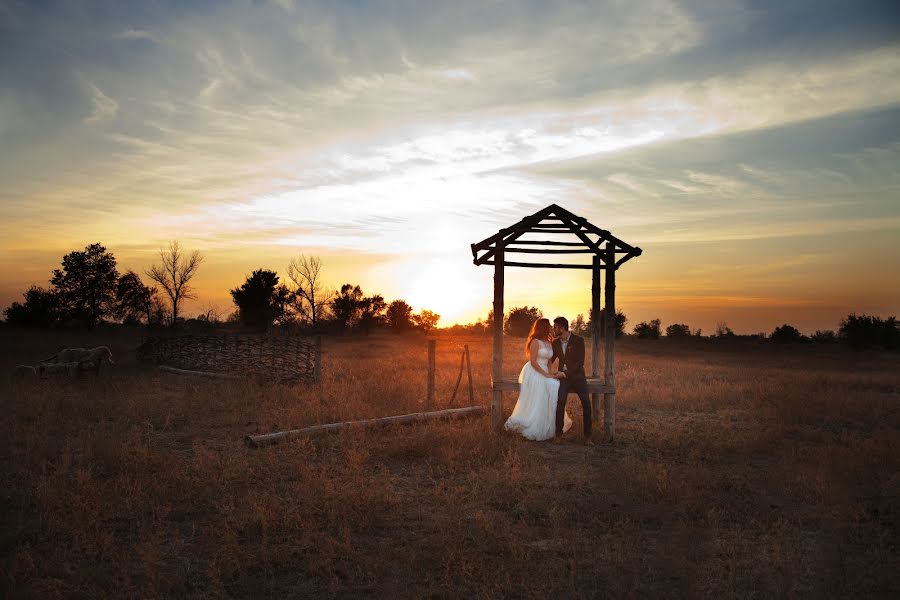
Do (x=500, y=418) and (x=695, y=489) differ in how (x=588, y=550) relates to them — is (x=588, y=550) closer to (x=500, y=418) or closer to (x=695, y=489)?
(x=695, y=489)

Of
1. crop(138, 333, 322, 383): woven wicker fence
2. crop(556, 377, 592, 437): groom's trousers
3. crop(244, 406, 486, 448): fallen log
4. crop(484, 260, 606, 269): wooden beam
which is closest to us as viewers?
crop(244, 406, 486, 448): fallen log

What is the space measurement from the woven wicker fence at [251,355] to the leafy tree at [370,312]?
31597 mm

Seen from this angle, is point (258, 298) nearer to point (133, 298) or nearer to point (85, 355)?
point (133, 298)

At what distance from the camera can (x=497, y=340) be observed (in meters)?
11.7

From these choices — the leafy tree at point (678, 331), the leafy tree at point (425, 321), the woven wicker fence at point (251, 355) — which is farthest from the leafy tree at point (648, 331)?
the woven wicker fence at point (251, 355)

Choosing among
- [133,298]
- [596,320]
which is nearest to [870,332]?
[596,320]

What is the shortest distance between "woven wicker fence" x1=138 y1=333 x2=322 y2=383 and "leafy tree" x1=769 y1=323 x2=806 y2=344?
40691mm

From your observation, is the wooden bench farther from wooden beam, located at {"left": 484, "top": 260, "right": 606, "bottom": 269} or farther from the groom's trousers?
wooden beam, located at {"left": 484, "top": 260, "right": 606, "bottom": 269}

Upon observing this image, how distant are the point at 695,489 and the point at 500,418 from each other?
455 cm

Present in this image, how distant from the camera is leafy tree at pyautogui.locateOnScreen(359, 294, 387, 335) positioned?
188ft

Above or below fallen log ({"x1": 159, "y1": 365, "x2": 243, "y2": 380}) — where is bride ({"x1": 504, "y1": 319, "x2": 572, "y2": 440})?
above

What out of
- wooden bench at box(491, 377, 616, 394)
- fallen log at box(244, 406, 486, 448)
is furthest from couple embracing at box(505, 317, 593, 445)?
fallen log at box(244, 406, 486, 448)

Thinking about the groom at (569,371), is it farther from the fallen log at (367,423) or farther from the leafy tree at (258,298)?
the leafy tree at (258,298)

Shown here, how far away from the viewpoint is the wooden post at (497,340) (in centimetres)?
1159
